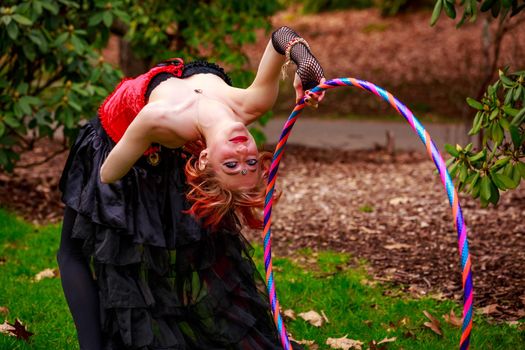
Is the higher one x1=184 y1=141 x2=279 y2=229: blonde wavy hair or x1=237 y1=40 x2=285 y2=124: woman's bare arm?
x1=237 y1=40 x2=285 y2=124: woman's bare arm

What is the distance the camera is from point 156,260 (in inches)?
128

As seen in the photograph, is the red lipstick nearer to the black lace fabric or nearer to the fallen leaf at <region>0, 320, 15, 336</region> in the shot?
the black lace fabric

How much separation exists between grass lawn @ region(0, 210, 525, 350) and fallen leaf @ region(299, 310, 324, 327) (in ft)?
0.08

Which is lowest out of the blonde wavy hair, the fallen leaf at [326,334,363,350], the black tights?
the fallen leaf at [326,334,363,350]

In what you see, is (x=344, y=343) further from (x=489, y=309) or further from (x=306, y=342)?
(x=489, y=309)

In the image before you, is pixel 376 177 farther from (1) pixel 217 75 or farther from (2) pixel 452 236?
(1) pixel 217 75

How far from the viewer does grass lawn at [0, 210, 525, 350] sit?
3.77m

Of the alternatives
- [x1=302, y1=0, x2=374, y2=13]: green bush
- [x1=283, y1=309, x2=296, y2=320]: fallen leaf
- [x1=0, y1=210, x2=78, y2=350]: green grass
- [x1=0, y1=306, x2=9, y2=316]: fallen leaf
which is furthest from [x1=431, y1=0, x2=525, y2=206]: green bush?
[x1=302, y1=0, x2=374, y2=13]: green bush

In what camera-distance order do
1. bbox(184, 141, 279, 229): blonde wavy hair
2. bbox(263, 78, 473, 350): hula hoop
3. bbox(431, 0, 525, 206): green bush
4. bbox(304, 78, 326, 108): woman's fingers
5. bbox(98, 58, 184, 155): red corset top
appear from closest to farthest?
bbox(263, 78, 473, 350): hula hoop, bbox(304, 78, 326, 108): woman's fingers, bbox(184, 141, 279, 229): blonde wavy hair, bbox(98, 58, 184, 155): red corset top, bbox(431, 0, 525, 206): green bush

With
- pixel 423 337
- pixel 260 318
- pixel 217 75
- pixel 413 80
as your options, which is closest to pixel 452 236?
pixel 423 337

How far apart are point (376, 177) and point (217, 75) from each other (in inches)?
162

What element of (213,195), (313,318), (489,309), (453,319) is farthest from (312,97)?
(489,309)

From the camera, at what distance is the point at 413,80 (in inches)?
489

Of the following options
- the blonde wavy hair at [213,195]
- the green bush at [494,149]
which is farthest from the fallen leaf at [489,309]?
the blonde wavy hair at [213,195]
